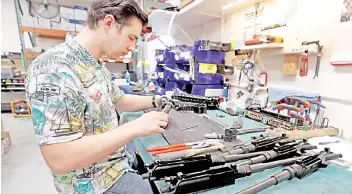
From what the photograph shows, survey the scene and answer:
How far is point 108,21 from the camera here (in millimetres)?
713

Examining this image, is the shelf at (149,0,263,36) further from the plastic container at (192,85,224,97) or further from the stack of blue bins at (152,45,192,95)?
the plastic container at (192,85,224,97)

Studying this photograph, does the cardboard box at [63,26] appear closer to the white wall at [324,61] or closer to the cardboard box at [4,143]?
the cardboard box at [4,143]

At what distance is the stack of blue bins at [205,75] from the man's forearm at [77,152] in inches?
48.0

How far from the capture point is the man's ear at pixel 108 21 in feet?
2.32

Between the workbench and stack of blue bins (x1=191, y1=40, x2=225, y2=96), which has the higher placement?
stack of blue bins (x1=191, y1=40, x2=225, y2=96)

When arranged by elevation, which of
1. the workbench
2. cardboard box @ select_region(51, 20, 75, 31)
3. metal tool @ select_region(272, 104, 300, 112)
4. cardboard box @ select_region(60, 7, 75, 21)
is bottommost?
the workbench

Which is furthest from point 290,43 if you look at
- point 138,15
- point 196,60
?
point 138,15

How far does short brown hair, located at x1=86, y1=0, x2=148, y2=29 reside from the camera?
28.0 inches

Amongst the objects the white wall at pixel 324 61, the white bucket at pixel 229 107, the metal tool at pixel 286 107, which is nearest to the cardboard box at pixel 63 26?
the white bucket at pixel 229 107

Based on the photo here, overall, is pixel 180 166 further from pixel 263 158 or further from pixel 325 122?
pixel 325 122

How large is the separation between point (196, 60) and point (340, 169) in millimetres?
1234

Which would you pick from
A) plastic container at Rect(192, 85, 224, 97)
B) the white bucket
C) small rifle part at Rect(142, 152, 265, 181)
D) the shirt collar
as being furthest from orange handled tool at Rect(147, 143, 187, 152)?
plastic container at Rect(192, 85, 224, 97)

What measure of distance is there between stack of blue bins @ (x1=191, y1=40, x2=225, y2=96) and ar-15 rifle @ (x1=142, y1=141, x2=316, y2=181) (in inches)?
40.1

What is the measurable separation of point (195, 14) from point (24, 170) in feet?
8.10
